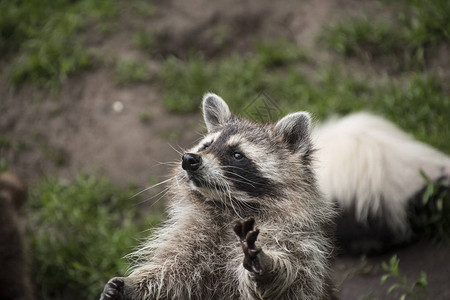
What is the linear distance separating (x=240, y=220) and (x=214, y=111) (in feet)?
3.39

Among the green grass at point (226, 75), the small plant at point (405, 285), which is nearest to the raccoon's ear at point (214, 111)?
the small plant at point (405, 285)

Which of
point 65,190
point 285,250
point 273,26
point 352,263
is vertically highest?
point 285,250

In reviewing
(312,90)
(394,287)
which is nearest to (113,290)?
(394,287)

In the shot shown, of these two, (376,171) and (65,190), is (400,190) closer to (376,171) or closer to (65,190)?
(376,171)

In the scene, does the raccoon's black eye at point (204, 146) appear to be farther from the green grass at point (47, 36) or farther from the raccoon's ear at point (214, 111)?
the green grass at point (47, 36)

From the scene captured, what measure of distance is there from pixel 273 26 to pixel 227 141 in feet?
14.1

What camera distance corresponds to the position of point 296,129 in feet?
11.6

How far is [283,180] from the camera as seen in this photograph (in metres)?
3.30

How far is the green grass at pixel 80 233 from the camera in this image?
519 cm

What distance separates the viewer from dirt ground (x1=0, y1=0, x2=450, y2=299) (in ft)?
21.0

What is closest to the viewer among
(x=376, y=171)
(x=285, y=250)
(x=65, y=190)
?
(x=285, y=250)

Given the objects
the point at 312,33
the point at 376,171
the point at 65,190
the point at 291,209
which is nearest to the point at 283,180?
the point at 291,209

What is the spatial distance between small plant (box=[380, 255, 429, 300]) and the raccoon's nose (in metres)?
1.60

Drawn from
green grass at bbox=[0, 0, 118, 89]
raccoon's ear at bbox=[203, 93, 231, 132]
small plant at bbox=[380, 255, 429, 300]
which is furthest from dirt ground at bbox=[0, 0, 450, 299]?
small plant at bbox=[380, 255, 429, 300]
